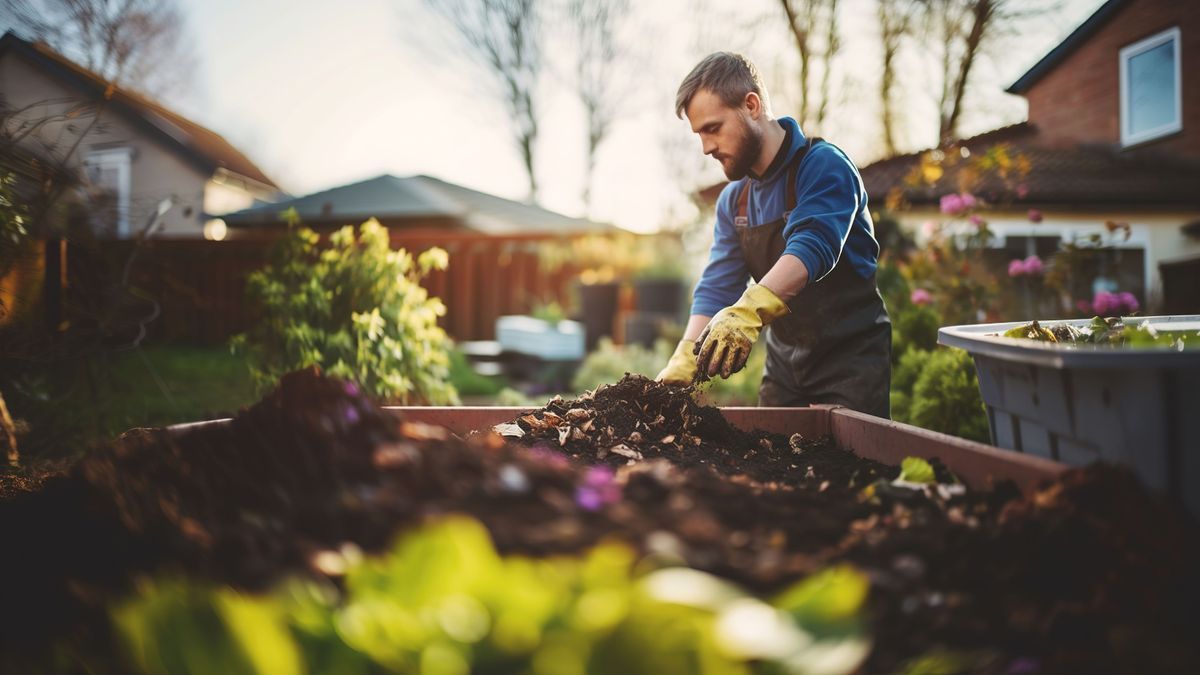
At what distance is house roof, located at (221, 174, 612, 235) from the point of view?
11.6m

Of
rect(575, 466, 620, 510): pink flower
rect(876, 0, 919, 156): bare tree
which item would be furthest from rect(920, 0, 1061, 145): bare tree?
rect(575, 466, 620, 510): pink flower

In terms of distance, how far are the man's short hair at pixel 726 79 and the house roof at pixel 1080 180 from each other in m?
6.60

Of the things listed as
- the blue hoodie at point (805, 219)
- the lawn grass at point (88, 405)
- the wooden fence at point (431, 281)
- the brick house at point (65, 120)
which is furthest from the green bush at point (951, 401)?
the wooden fence at point (431, 281)

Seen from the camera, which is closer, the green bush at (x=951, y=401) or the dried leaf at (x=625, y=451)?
the dried leaf at (x=625, y=451)

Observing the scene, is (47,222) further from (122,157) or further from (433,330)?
(122,157)

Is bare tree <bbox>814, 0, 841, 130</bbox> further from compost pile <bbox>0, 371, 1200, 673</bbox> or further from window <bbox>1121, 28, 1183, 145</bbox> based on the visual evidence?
compost pile <bbox>0, 371, 1200, 673</bbox>

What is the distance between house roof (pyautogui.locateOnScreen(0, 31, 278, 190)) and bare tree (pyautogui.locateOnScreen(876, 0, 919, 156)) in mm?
12950

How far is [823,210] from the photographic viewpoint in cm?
250

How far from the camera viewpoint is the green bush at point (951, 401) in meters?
4.26

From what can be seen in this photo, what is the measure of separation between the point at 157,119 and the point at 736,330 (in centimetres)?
2033

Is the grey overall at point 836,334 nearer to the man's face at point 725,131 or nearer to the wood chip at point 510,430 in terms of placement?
the man's face at point 725,131

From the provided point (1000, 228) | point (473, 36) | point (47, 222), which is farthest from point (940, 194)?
point (473, 36)

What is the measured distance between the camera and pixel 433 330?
4.54 meters

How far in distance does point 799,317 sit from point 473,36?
19.9 m
